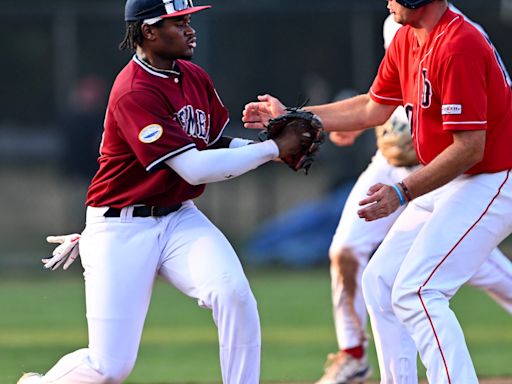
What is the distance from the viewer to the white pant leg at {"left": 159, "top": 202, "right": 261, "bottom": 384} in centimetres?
511

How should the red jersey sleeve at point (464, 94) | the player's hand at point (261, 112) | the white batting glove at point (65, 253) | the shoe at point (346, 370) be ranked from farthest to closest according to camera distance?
the shoe at point (346, 370), the player's hand at point (261, 112), the white batting glove at point (65, 253), the red jersey sleeve at point (464, 94)

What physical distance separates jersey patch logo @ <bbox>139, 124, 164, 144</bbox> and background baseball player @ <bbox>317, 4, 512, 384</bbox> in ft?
6.06

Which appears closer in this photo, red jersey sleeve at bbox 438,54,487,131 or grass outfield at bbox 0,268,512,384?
red jersey sleeve at bbox 438,54,487,131

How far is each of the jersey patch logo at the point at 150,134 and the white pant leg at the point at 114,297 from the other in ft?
1.35

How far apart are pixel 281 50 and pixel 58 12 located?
2.60 meters

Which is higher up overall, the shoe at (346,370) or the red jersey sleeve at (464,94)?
the red jersey sleeve at (464,94)

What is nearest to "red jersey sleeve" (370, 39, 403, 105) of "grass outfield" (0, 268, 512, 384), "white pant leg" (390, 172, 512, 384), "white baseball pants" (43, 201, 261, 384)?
"white pant leg" (390, 172, 512, 384)

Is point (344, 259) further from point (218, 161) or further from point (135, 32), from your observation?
point (135, 32)

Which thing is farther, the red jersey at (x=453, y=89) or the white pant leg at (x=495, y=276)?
the white pant leg at (x=495, y=276)

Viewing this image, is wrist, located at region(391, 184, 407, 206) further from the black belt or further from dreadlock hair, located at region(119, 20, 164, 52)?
dreadlock hair, located at region(119, 20, 164, 52)

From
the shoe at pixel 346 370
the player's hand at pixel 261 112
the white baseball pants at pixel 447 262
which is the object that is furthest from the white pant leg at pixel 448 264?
the shoe at pixel 346 370

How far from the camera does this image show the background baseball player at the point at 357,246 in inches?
265

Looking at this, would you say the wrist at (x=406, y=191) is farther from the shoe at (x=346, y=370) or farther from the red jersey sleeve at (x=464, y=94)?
the shoe at (x=346, y=370)

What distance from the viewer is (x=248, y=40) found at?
13.9 m
